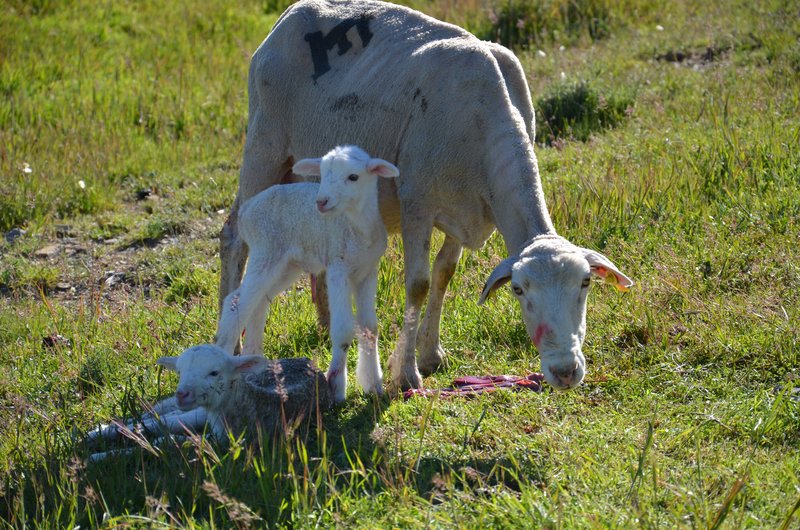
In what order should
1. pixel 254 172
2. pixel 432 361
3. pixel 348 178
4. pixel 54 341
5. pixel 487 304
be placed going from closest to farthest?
1. pixel 348 178
2. pixel 432 361
3. pixel 487 304
4. pixel 54 341
5. pixel 254 172

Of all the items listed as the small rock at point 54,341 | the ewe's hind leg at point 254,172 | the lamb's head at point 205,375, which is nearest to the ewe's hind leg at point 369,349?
the lamb's head at point 205,375

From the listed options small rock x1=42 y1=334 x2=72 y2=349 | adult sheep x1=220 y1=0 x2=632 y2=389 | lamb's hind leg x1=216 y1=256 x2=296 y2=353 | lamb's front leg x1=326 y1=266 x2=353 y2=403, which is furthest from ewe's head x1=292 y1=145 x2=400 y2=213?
small rock x1=42 y1=334 x2=72 y2=349

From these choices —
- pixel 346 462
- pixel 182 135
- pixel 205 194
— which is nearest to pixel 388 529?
pixel 346 462

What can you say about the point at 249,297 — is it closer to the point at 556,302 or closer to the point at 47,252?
the point at 556,302

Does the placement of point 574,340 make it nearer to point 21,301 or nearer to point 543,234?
point 543,234

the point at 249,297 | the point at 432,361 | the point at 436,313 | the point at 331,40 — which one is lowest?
the point at 432,361

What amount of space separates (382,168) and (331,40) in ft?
5.58

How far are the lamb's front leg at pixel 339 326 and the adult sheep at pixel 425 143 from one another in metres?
0.33

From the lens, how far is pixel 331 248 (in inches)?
202

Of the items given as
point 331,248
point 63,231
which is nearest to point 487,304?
point 331,248

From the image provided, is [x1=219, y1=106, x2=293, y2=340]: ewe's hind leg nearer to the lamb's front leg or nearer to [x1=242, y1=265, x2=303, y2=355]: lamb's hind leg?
[x1=242, y1=265, x2=303, y2=355]: lamb's hind leg

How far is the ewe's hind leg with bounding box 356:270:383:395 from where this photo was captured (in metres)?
5.23

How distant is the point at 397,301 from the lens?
21.3 feet

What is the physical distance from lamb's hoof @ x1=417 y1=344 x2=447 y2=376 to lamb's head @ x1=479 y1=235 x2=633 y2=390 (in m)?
1.39
